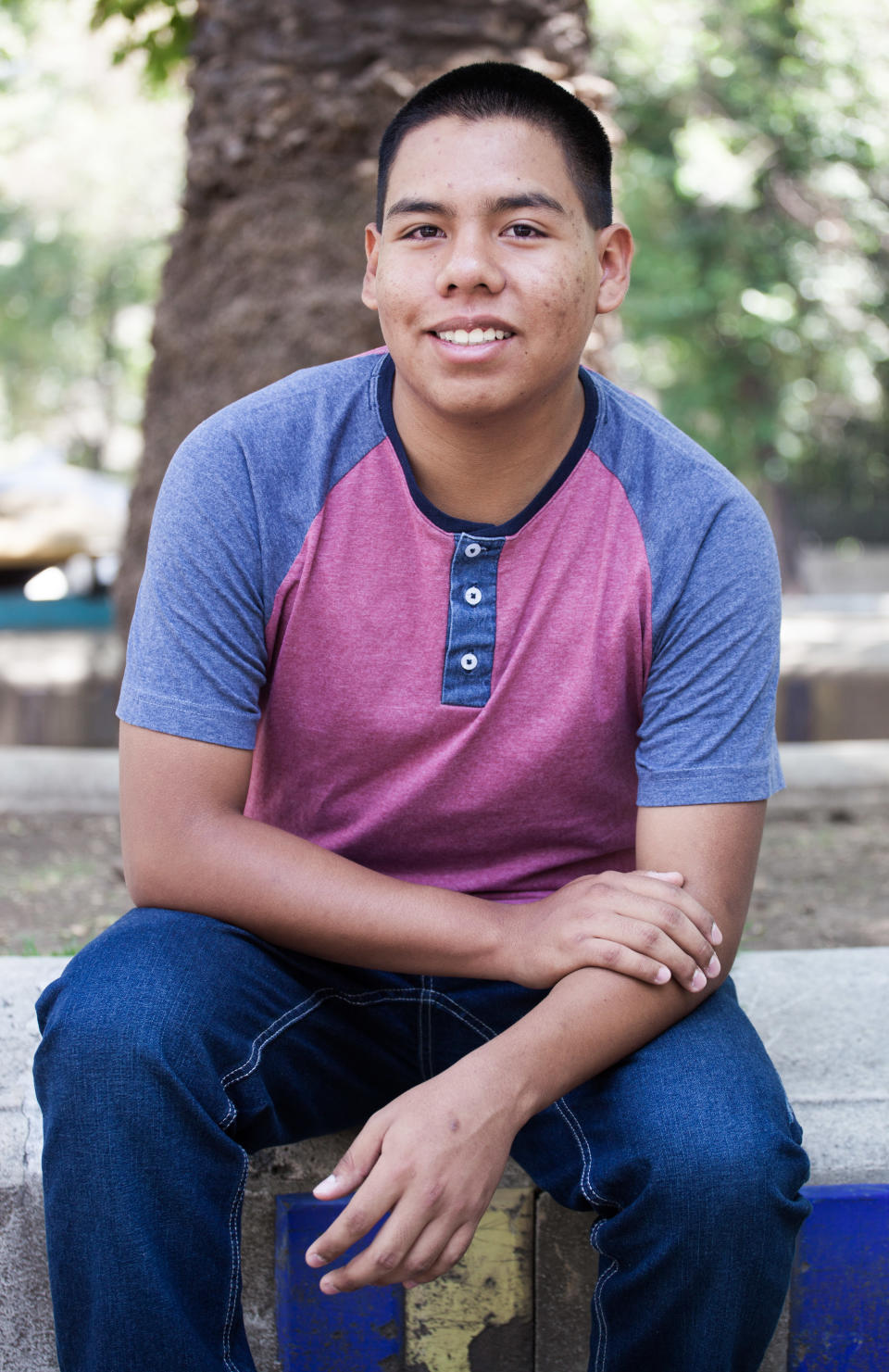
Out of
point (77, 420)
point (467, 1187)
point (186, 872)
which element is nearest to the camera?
point (467, 1187)

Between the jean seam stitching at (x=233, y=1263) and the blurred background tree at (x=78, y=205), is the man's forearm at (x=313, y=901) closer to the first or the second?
the jean seam stitching at (x=233, y=1263)

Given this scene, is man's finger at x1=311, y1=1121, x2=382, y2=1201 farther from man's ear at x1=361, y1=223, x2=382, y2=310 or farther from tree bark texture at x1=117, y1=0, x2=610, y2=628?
tree bark texture at x1=117, y1=0, x2=610, y2=628

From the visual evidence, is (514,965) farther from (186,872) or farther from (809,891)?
(809,891)

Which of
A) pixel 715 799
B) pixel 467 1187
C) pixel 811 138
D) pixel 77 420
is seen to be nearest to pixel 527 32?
pixel 715 799

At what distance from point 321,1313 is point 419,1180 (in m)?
0.53

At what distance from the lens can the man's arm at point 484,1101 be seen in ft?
5.48

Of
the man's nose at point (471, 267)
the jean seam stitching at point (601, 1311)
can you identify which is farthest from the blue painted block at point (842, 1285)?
the man's nose at point (471, 267)

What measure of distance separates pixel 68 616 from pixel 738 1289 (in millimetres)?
7954

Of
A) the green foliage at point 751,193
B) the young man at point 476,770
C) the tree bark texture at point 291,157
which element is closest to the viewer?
the young man at point 476,770

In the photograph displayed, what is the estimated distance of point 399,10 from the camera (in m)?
4.25

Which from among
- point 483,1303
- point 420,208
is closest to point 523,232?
point 420,208

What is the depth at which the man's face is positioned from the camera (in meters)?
2.05

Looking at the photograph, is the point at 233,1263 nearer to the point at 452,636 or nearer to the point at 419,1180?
the point at 419,1180

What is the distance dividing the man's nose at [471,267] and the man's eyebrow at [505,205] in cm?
4
